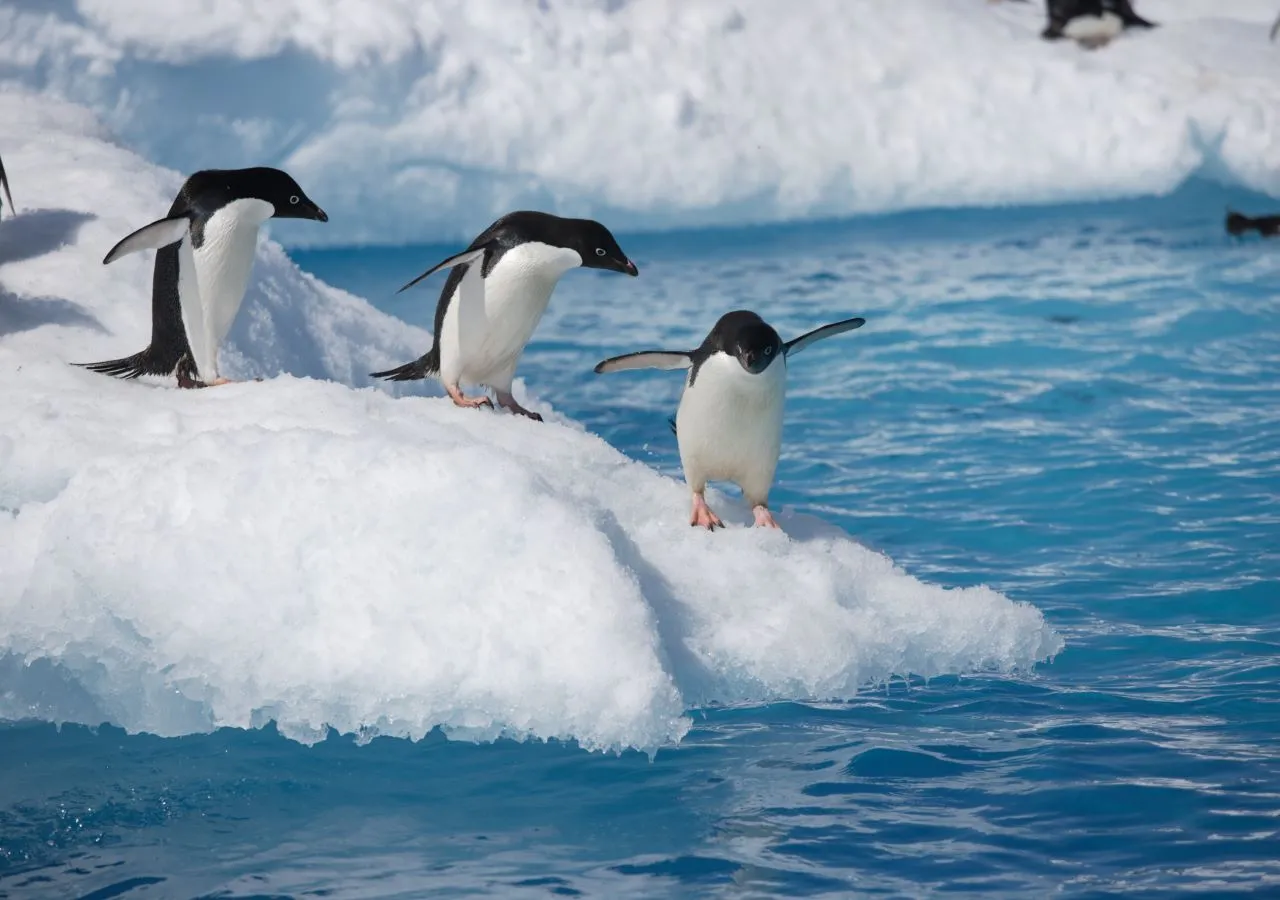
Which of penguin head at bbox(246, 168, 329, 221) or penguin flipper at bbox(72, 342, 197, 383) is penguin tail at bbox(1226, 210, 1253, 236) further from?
penguin flipper at bbox(72, 342, 197, 383)

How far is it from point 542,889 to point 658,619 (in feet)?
2.57

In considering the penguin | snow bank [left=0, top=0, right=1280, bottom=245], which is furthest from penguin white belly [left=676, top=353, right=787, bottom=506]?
snow bank [left=0, top=0, right=1280, bottom=245]

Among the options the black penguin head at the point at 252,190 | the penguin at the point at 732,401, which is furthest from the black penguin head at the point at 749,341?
the black penguin head at the point at 252,190

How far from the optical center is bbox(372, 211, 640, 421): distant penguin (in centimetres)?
397

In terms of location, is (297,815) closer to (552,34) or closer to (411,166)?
(411,166)

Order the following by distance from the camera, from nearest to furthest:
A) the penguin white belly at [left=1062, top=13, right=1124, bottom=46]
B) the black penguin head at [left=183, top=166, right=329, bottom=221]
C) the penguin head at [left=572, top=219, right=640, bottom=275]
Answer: the penguin head at [left=572, top=219, right=640, bottom=275] → the black penguin head at [left=183, top=166, right=329, bottom=221] → the penguin white belly at [left=1062, top=13, right=1124, bottom=46]

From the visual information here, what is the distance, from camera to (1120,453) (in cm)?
605

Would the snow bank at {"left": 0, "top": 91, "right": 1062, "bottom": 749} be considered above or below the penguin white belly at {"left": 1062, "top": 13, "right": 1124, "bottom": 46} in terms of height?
below

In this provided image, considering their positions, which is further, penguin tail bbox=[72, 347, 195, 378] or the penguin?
penguin tail bbox=[72, 347, 195, 378]

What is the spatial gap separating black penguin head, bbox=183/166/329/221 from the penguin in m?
1.02

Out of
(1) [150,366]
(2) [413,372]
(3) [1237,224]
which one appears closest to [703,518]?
(2) [413,372]

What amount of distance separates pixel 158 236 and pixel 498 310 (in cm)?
89

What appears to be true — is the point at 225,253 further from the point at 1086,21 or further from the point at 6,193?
the point at 1086,21

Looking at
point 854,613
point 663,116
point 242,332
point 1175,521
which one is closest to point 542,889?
point 854,613
